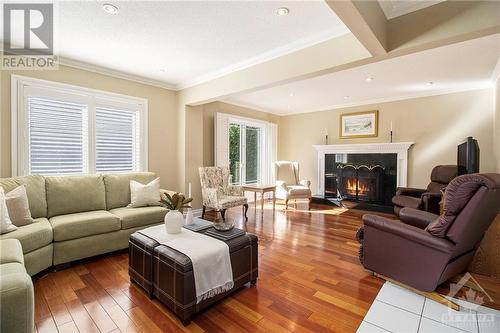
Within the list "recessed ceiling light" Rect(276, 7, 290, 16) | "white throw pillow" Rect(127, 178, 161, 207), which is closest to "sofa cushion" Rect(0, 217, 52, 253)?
"white throw pillow" Rect(127, 178, 161, 207)

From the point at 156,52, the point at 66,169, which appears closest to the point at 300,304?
the point at 156,52

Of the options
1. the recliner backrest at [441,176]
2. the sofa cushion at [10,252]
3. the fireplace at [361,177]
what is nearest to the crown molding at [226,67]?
the sofa cushion at [10,252]

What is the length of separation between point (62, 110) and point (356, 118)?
5676 millimetres

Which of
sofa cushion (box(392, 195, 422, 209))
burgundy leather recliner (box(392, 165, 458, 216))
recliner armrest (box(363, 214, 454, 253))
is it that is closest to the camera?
recliner armrest (box(363, 214, 454, 253))

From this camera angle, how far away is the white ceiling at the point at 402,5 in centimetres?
206

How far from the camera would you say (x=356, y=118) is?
5703mm

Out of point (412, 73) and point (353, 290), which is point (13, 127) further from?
Answer: point (412, 73)

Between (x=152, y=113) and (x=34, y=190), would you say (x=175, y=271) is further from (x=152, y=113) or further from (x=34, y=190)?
(x=152, y=113)

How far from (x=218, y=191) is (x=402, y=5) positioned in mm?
3595

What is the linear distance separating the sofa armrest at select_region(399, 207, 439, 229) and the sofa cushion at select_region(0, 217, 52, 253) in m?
3.71

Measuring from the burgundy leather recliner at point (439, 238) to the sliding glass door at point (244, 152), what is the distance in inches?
156

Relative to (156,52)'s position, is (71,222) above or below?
below

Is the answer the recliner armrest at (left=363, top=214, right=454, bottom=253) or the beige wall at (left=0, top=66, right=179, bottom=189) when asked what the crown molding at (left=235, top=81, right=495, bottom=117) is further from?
the recliner armrest at (left=363, top=214, right=454, bottom=253)

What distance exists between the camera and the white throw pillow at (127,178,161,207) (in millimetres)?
3406
